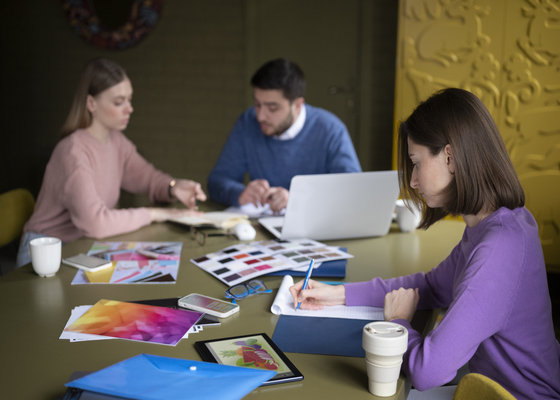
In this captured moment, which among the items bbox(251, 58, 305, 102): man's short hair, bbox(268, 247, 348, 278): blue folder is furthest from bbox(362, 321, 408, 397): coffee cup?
bbox(251, 58, 305, 102): man's short hair

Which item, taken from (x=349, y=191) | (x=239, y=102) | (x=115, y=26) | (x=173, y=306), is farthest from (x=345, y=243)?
(x=115, y=26)

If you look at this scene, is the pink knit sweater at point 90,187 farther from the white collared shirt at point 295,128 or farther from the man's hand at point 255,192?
the white collared shirt at point 295,128

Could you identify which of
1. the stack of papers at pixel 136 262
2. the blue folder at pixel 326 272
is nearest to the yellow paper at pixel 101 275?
the stack of papers at pixel 136 262

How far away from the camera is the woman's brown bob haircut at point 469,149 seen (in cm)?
94

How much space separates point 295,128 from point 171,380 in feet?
5.80

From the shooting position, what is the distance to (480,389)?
735 mm

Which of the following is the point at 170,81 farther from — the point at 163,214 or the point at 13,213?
the point at 163,214

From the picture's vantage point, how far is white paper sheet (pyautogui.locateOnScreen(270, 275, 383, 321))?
1077 millimetres

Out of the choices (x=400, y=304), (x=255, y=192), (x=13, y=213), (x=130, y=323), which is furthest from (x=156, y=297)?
(x=13, y=213)

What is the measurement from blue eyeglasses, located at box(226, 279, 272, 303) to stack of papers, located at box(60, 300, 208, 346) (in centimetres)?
11

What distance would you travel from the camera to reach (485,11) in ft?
9.30

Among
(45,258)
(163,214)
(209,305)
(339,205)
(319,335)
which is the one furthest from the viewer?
(163,214)

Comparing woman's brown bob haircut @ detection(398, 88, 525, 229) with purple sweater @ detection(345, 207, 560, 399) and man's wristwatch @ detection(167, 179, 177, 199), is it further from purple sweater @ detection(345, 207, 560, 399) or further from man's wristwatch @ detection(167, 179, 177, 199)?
man's wristwatch @ detection(167, 179, 177, 199)

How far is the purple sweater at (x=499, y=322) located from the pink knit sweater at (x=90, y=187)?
3.58 ft
